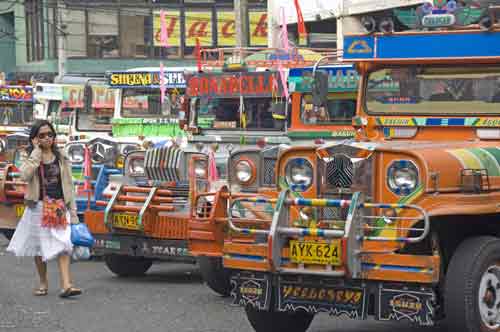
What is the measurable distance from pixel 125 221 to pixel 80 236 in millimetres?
672

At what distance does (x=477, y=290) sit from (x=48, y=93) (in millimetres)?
17242

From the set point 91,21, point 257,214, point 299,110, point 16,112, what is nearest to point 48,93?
point 16,112

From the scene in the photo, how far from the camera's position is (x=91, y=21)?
4653 centimetres

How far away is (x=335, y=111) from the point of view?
1198cm

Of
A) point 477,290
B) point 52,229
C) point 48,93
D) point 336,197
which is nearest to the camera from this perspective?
point 477,290

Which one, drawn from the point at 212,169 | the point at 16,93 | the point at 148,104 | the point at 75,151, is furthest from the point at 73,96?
the point at 212,169

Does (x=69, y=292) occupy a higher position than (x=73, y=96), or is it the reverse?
(x=73, y=96)

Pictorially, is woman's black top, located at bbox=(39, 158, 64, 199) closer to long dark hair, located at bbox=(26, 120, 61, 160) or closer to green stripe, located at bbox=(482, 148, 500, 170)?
long dark hair, located at bbox=(26, 120, 61, 160)

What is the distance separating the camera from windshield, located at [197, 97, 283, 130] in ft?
44.0

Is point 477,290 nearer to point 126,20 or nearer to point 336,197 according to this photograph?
point 336,197

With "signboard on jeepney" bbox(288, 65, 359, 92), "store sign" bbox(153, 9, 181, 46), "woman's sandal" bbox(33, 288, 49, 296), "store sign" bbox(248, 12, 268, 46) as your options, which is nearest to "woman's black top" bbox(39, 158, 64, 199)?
"woman's sandal" bbox(33, 288, 49, 296)

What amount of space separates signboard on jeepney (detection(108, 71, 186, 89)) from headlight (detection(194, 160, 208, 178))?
20.8 ft

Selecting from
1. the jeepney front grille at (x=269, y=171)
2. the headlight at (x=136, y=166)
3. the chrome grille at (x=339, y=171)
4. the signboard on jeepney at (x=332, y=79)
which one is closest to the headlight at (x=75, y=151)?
the headlight at (x=136, y=166)

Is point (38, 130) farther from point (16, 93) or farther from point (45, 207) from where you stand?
point (16, 93)
